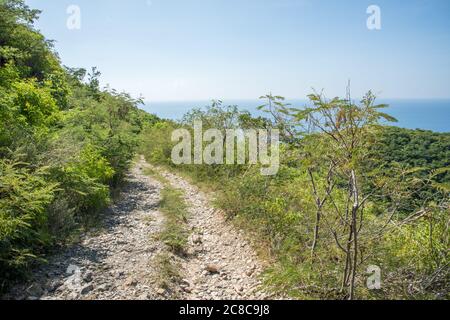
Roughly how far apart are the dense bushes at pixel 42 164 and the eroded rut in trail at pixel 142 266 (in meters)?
0.48

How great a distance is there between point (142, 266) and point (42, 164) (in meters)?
2.93

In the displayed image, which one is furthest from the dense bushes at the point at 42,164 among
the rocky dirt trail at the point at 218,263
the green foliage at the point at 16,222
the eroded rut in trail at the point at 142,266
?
the rocky dirt trail at the point at 218,263

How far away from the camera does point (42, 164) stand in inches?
234

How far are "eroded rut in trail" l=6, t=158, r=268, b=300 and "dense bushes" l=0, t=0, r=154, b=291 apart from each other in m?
0.48

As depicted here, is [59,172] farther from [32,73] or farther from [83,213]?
[32,73]

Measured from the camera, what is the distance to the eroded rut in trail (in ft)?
14.7

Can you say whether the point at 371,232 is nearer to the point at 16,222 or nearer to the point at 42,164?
the point at 16,222

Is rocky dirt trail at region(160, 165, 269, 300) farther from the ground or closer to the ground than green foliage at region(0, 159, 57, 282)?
closer to the ground

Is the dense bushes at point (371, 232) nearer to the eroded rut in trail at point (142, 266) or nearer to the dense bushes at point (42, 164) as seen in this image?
the eroded rut in trail at point (142, 266)

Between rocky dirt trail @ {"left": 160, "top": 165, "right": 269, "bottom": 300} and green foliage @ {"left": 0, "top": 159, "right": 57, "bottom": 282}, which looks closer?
green foliage @ {"left": 0, "top": 159, "right": 57, "bottom": 282}

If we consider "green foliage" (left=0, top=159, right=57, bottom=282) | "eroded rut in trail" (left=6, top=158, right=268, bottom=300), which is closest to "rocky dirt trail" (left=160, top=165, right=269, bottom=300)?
"eroded rut in trail" (left=6, top=158, right=268, bottom=300)

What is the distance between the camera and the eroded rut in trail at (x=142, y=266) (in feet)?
14.7

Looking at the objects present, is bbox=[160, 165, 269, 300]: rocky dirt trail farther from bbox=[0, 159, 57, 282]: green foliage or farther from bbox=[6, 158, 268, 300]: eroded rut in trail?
bbox=[0, 159, 57, 282]: green foliage

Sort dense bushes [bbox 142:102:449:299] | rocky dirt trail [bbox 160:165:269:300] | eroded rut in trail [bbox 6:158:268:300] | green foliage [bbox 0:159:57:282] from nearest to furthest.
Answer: dense bushes [bbox 142:102:449:299] < green foliage [bbox 0:159:57:282] < eroded rut in trail [bbox 6:158:268:300] < rocky dirt trail [bbox 160:165:269:300]
